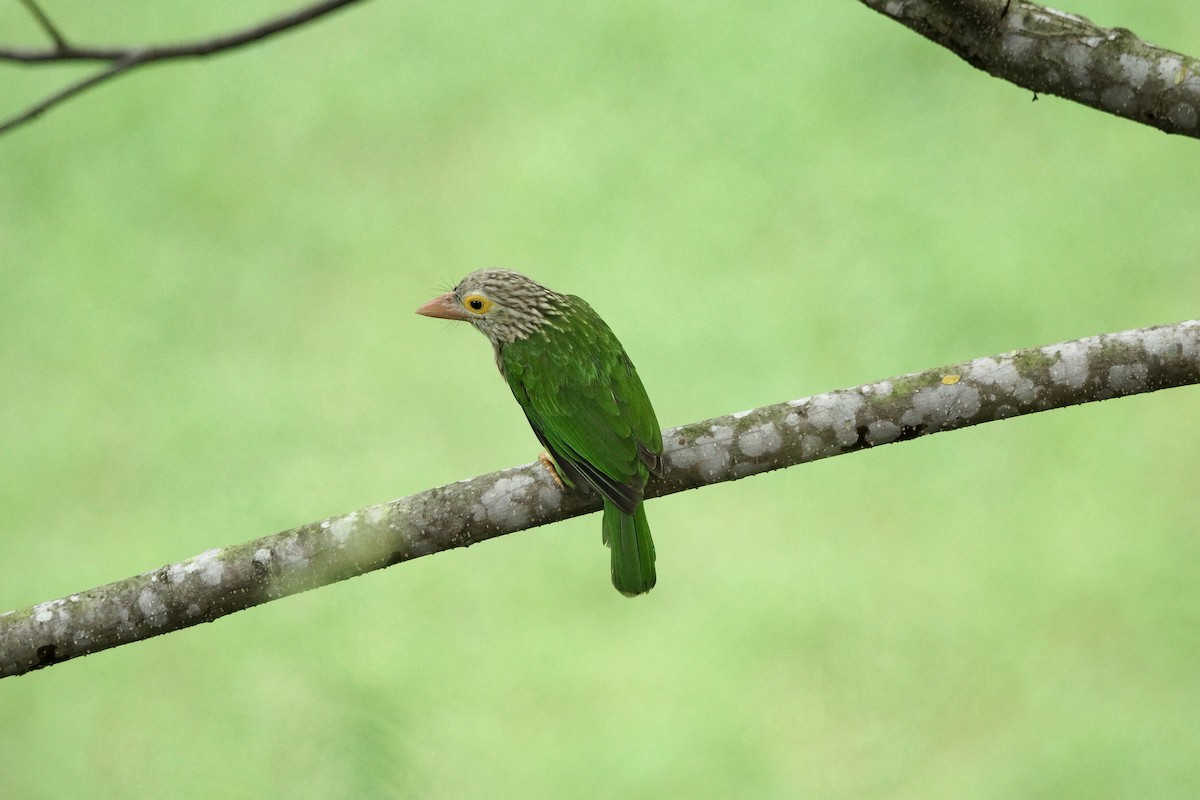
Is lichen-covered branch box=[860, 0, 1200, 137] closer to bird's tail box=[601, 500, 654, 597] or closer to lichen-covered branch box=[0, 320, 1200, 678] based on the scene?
lichen-covered branch box=[0, 320, 1200, 678]

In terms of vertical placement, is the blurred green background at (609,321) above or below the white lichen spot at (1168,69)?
below

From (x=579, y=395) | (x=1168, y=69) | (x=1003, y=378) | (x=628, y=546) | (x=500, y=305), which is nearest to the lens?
(x=1168, y=69)

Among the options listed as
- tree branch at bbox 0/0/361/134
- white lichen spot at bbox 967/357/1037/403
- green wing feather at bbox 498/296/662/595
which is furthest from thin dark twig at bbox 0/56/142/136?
white lichen spot at bbox 967/357/1037/403

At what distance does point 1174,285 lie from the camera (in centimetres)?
658

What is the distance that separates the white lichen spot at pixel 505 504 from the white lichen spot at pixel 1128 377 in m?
1.37

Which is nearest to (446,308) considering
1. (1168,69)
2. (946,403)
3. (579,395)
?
Answer: (579,395)

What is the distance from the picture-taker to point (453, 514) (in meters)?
2.79

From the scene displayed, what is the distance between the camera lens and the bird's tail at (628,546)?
300cm

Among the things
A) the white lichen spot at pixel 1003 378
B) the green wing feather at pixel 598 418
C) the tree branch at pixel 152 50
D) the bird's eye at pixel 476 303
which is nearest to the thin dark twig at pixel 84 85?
the tree branch at pixel 152 50

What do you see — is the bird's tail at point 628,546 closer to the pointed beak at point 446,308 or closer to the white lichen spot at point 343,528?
the white lichen spot at point 343,528

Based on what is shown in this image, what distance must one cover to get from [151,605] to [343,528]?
0.47 metres

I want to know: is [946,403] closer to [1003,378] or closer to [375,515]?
[1003,378]

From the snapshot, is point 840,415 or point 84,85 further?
point 840,415

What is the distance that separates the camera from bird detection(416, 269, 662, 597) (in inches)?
114
